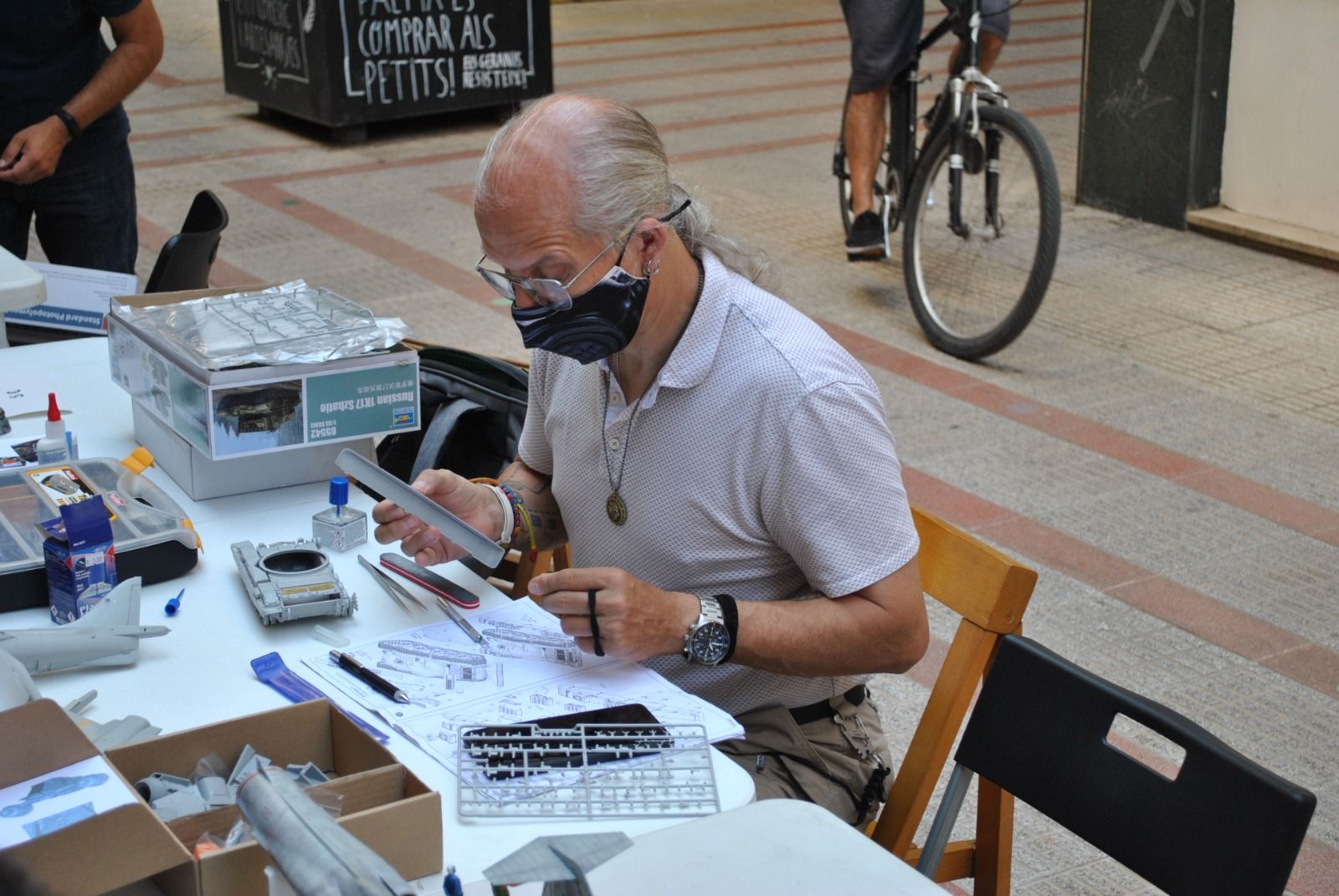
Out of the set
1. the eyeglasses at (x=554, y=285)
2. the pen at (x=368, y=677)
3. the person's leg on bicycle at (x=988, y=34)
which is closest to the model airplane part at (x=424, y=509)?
the pen at (x=368, y=677)

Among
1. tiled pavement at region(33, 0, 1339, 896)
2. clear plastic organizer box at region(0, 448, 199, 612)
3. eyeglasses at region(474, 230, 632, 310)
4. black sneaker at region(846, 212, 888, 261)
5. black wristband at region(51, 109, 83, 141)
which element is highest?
black wristband at region(51, 109, 83, 141)

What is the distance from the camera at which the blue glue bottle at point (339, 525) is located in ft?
7.59

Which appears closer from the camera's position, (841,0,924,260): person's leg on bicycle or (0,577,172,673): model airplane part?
(0,577,172,673): model airplane part

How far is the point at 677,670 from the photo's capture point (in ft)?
6.99

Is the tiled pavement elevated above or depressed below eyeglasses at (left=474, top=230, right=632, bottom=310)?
below

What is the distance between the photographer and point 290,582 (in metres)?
2.09

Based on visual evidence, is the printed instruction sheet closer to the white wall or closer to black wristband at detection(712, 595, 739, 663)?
black wristband at detection(712, 595, 739, 663)

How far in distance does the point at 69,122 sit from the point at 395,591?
2.29 metres

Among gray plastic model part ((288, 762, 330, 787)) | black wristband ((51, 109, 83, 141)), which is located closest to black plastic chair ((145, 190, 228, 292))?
black wristband ((51, 109, 83, 141))

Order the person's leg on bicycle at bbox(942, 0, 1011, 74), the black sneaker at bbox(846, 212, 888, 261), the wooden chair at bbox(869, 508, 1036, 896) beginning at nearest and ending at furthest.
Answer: the wooden chair at bbox(869, 508, 1036, 896) < the person's leg on bicycle at bbox(942, 0, 1011, 74) < the black sneaker at bbox(846, 212, 888, 261)

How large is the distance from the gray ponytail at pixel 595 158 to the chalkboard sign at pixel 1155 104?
5.46 metres

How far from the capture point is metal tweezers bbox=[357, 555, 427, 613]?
2129 millimetres

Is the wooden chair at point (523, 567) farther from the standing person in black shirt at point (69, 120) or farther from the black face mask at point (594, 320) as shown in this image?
the standing person in black shirt at point (69, 120)

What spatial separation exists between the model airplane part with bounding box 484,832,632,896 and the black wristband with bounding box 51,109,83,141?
3399 mm
